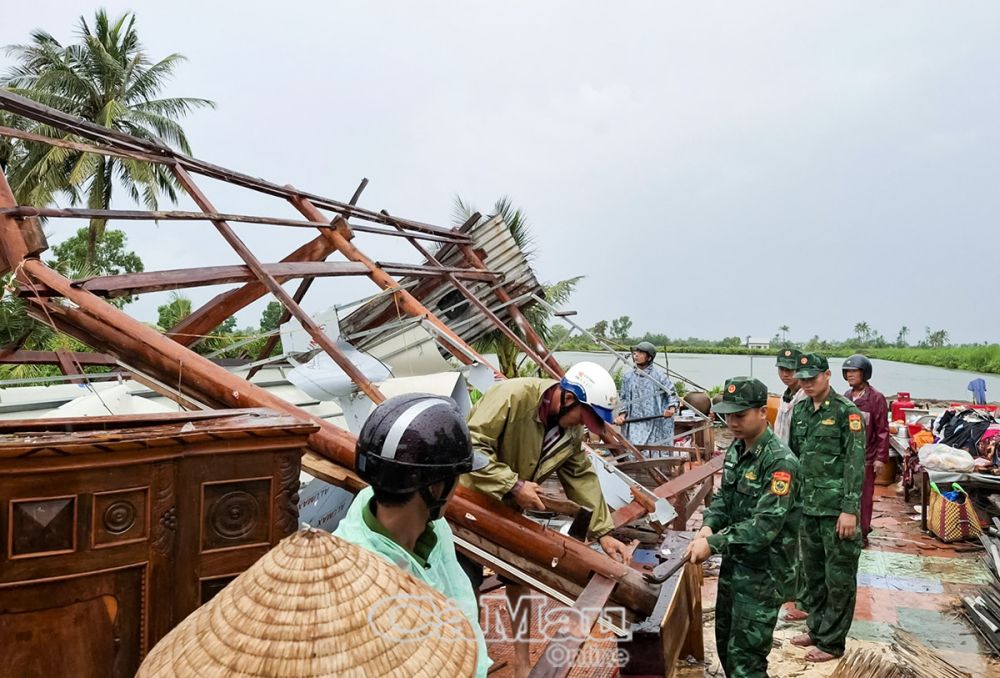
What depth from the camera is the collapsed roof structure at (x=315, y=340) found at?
333 centimetres

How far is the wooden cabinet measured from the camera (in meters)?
1.86

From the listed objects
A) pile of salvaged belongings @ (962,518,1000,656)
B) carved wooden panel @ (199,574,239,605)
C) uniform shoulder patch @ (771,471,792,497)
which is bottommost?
pile of salvaged belongings @ (962,518,1000,656)

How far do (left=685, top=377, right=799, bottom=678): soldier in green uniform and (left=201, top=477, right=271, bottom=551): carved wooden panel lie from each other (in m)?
2.11

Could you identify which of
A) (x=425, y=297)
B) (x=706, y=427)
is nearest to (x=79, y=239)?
(x=425, y=297)

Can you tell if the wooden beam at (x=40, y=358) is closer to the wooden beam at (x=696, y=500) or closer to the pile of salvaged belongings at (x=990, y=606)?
the wooden beam at (x=696, y=500)

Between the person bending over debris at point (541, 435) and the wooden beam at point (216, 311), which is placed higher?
the wooden beam at point (216, 311)

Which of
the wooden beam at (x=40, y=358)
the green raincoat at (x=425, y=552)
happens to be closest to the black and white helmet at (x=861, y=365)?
the green raincoat at (x=425, y=552)

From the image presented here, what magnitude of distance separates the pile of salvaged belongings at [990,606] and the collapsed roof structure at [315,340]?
84.3 inches

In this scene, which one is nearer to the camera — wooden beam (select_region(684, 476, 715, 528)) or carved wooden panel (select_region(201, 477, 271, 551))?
carved wooden panel (select_region(201, 477, 271, 551))

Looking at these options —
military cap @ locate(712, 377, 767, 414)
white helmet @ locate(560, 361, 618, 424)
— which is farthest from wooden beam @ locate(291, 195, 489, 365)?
military cap @ locate(712, 377, 767, 414)

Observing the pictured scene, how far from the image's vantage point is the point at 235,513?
2.23 meters

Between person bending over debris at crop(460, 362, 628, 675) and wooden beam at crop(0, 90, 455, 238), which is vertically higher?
wooden beam at crop(0, 90, 455, 238)

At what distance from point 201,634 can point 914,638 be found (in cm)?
542

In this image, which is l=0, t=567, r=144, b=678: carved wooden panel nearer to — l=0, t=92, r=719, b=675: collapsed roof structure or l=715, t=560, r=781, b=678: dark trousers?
l=0, t=92, r=719, b=675: collapsed roof structure
